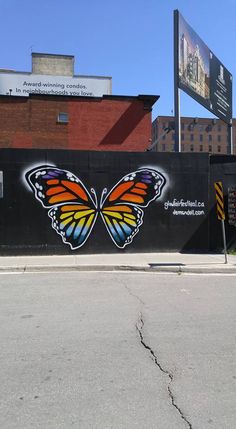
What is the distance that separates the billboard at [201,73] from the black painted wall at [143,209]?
376cm

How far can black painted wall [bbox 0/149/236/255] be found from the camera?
14.4m

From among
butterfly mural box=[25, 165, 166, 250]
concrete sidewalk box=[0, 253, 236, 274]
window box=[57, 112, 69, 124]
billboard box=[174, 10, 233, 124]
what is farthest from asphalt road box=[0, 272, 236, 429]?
window box=[57, 112, 69, 124]

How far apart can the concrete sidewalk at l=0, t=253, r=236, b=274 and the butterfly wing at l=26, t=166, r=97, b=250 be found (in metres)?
0.74

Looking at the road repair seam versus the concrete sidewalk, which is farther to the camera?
the concrete sidewalk

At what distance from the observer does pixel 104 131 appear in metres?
29.0

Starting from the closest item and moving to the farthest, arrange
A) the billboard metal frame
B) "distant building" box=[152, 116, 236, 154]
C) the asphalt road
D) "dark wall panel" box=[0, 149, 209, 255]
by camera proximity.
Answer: the asphalt road
"dark wall panel" box=[0, 149, 209, 255]
the billboard metal frame
"distant building" box=[152, 116, 236, 154]

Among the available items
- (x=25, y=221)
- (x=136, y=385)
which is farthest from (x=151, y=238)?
(x=136, y=385)

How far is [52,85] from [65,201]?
74.2ft

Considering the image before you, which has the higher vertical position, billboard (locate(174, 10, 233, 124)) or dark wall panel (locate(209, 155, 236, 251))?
billboard (locate(174, 10, 233, 124))

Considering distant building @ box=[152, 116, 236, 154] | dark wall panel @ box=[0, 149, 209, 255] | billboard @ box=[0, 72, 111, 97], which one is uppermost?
distant building @ box=[152, 116, 236, 154]

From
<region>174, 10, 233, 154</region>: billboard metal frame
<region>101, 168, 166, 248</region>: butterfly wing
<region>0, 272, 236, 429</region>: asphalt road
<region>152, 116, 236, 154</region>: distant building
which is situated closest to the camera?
<region>0, 272, 236, 429</region>: asphalt road

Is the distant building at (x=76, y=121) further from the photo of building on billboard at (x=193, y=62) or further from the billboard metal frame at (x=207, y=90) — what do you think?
the photo of building on billboard at (x=193, y=62)

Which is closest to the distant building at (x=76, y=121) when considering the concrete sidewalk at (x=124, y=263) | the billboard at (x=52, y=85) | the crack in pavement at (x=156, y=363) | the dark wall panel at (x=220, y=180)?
the billboard at (x=52, y=85)

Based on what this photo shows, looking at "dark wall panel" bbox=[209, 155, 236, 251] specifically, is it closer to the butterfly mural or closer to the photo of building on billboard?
the butterfly mural
